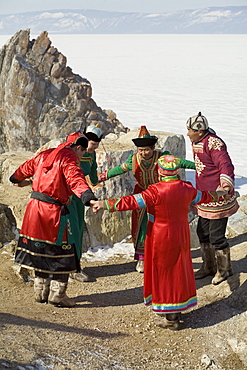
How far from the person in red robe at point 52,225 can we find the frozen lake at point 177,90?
13149 mm

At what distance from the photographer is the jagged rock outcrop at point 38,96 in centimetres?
2269

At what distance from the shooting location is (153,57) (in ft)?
331

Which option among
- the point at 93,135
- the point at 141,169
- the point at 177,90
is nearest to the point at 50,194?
the point at 93,135

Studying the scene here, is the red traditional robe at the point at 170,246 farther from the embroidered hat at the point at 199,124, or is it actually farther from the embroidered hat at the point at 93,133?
the embroidered hat at the point at 93,133

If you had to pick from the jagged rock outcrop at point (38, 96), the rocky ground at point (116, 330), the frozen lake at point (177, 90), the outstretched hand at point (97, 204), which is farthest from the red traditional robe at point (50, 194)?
the jagged rock outcrop at point (38, 96)

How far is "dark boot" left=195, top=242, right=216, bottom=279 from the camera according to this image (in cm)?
565

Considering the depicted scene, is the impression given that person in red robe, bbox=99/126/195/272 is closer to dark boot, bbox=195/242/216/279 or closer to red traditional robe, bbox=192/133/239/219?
red traditional robe, bbox=192/133/239/219

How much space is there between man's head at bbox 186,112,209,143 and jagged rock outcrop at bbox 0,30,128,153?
17336 mm

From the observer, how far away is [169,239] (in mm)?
4410

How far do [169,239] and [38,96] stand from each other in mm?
19497

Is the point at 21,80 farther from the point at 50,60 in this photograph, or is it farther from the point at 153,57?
the point at 153,57

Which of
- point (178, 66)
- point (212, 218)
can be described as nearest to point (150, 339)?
point (212, 218)

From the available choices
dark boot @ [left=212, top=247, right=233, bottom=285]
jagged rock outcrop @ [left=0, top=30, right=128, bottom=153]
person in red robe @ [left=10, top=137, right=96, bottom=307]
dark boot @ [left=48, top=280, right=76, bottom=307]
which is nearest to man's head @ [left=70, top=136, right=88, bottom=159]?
person in red robe @ [left=10, top=137, right=96, bottom=307]

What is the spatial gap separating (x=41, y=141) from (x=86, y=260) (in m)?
16.6
